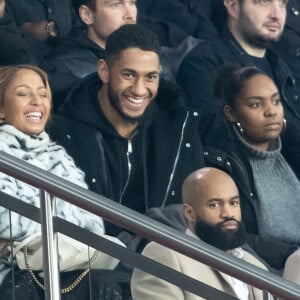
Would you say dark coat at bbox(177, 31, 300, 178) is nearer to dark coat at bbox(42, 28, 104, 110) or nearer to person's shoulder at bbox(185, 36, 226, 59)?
person's shoulder at bbox(185, 36, 226, 59)

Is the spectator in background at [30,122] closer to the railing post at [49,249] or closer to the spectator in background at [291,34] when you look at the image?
the railing post at [49,249]

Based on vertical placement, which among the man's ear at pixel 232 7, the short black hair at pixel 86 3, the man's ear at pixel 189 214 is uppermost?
the man's ear at pixel 232 7

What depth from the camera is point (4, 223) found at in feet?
19.5

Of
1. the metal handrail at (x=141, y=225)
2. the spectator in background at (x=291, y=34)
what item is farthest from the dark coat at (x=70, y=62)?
the metal handrail at (x=141, y=225)

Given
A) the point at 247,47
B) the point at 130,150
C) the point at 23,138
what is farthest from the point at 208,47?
the point at 23,138

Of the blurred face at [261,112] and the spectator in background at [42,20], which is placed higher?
the spectator in background at [42,20]

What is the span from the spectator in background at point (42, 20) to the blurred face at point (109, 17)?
0.11m

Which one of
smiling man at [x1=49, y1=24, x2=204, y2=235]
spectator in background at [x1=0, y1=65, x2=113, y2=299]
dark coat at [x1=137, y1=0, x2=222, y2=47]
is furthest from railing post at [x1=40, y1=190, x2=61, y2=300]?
dark coat at [x1=137, y1=0, x2=222, y2=47]

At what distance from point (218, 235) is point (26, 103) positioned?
1.03 m

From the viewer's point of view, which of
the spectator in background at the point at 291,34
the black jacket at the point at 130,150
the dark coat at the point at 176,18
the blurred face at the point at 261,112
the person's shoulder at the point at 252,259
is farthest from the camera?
the spectator in background at the point at 291,34

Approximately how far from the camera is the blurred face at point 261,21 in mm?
9148

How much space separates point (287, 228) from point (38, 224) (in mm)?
2642

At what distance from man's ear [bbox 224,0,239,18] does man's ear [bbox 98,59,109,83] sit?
3.76ft

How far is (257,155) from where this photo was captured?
852 centimetres
